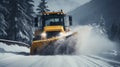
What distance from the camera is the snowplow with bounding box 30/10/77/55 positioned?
17.1 metres

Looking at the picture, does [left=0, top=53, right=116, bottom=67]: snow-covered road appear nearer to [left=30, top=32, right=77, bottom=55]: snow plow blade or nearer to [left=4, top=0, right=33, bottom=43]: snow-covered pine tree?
[left=30, top=32, right=77, bottom=55]: snow plow blade

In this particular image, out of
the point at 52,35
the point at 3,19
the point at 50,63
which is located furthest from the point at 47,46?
the point at 3,19

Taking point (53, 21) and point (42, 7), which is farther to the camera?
point (42, 7)

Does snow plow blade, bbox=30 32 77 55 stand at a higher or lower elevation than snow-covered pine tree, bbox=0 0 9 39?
lower

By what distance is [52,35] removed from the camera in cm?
1877

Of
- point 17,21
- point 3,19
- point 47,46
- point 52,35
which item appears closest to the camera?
point 47,46

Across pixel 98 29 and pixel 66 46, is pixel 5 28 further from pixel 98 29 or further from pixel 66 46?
pixel 98 29

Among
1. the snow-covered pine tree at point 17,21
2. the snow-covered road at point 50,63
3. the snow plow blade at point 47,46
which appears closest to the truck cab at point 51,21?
the snow plow blade at point 47,46

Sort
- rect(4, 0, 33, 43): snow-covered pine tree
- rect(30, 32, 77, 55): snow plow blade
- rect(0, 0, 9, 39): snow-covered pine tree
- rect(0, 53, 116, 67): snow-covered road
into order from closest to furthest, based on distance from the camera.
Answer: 1. rect(0, 53, 116, 67): snow-covered road
2. rect(30, 32, 77, 55): snow plow blade
3. rect(0, 0, 9, 39): snow-covered pine tree
4. rect(4, 0, 33, 43): snow-covered pine tree

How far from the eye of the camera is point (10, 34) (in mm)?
36156

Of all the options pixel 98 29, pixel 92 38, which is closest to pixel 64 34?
pixel 92 38

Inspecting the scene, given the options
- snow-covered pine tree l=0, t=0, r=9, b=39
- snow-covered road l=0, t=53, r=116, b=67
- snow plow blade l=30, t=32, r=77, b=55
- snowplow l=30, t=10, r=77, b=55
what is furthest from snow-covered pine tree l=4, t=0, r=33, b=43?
snow-covered road l=0, t=53, r=116, b=67

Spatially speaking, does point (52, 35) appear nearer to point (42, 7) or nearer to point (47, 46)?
point (47, 46)

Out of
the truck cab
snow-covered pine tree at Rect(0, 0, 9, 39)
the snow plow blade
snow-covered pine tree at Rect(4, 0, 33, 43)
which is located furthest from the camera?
snow-covered pine tree at Rect(4, 0, 33, 43)
